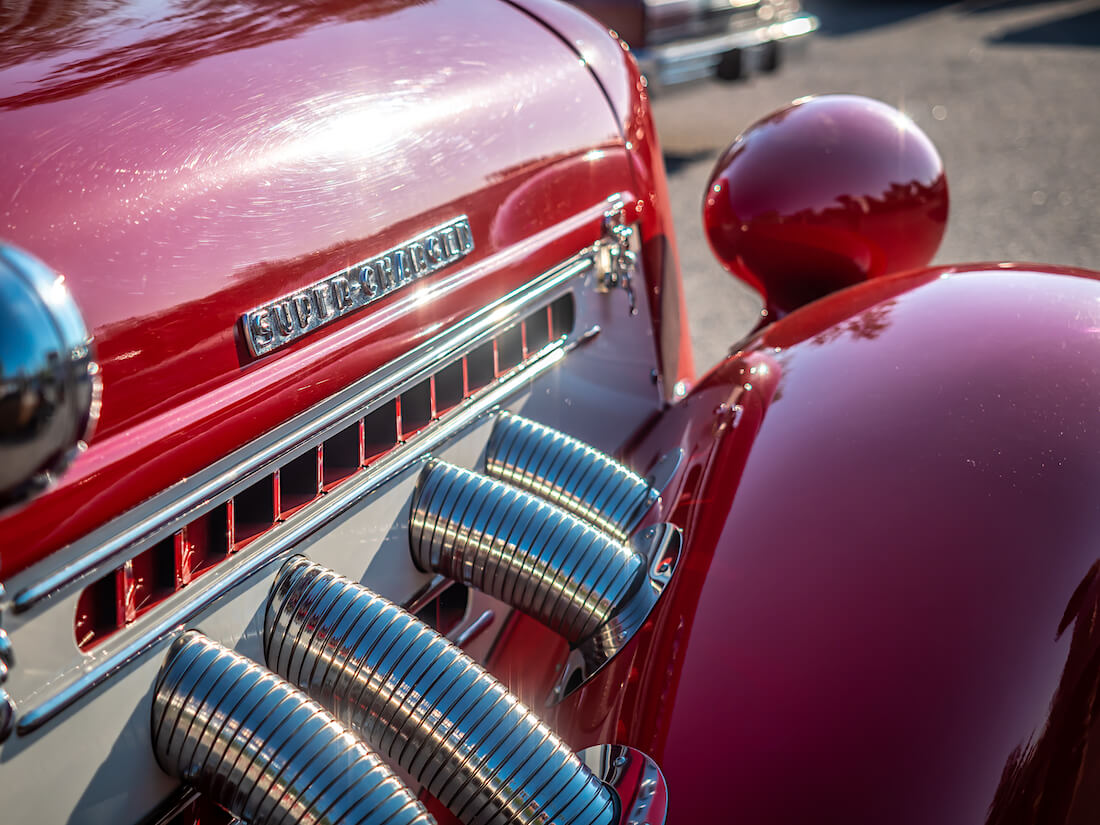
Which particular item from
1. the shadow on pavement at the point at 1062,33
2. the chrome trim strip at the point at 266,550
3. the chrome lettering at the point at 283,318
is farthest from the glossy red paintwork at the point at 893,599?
the shadow on pavement at the point at 1062,33

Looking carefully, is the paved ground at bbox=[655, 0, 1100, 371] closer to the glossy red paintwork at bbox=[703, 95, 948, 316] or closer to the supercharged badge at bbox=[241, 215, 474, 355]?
the glossy red paintwork at bbox=[703, 95, 948, 316]

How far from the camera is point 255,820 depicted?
3.49ft

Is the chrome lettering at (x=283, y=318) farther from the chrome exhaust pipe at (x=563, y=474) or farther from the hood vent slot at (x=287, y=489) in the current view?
the chrome exhaust pipe at (x=563, y=474)

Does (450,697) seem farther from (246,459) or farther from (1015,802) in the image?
(1015,802)

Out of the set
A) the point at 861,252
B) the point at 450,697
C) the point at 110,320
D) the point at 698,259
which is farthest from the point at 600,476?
the point at 698,259

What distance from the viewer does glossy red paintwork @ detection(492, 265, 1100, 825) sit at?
1.08m

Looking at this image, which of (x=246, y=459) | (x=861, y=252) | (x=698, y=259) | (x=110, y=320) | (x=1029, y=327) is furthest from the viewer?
(x=698, y=259)

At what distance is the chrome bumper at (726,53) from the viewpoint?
21.7 feet

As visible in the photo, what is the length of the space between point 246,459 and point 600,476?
612mm

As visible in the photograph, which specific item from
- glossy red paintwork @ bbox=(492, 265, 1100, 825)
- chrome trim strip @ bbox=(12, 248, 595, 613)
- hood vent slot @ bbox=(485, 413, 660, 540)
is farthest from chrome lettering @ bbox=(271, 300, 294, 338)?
glossy red paintwork @ bbox=(492, 265, 1100, 825)

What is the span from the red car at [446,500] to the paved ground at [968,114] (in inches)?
109

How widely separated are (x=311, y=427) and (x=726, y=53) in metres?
6.42

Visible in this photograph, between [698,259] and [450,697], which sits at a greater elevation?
[450,697]

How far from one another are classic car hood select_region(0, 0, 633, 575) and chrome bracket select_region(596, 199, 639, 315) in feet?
0.50
